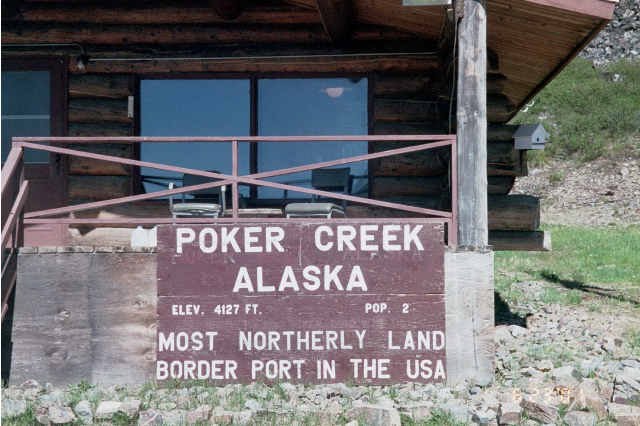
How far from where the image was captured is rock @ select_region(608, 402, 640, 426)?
610 centimetres

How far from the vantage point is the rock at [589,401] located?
632cm

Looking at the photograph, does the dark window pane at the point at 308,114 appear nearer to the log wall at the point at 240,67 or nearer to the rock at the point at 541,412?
the log wall at the point at 240,67

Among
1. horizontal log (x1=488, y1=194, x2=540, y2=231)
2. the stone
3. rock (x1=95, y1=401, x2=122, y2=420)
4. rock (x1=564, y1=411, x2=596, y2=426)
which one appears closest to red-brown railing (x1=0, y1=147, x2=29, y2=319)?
rock (x1=95, y1=401, x2=122, y2=420)

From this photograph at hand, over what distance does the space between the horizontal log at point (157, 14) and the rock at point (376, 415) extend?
18.0 ft

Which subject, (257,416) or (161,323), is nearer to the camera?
(257,416)

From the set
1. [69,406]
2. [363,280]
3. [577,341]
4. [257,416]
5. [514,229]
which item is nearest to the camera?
[257,416]

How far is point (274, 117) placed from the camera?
409 inches

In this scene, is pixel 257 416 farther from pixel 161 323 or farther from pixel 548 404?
pixel 548 404

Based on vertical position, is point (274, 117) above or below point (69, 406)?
above

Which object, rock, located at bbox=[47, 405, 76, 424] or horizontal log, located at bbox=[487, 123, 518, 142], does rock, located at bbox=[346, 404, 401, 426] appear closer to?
rock, located at bbox=[47, 405, 76, 424]

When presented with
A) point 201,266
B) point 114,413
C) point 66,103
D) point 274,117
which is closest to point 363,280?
point 201,266

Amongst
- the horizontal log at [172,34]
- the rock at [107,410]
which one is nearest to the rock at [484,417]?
the rock at [107,410]

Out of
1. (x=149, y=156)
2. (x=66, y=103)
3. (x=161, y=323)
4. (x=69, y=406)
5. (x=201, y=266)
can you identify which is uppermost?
(x=66, y=103)

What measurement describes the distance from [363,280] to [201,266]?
4.56 ft
